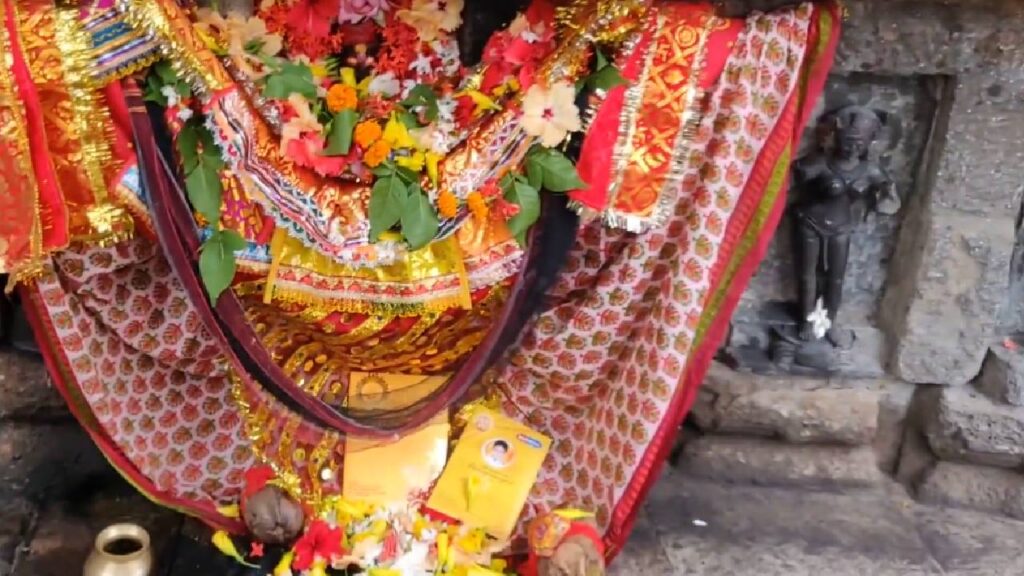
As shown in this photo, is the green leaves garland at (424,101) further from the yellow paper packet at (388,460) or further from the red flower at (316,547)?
the red flower at (316,547)

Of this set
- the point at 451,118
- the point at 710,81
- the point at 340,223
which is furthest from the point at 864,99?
the point at 340,223

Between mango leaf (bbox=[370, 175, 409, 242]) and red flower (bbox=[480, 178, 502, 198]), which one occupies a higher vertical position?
red flower (bbox=[480, 178, 502, 198])

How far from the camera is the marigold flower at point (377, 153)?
1537 millimetres

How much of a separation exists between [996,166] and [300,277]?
46.2 inches

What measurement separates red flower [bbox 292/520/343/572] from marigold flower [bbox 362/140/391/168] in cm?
63

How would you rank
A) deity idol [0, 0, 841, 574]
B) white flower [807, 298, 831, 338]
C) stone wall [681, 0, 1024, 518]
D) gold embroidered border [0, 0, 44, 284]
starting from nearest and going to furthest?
gold embroidered border [0, 0, 44, 284]
deity idol [0, 0, 841, 574]
stone wall [681, 0, 1024, 518]
white flower [807, 298, 831, 338]

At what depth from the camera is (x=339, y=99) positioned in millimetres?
1561

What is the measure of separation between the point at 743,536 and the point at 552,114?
0.87 m

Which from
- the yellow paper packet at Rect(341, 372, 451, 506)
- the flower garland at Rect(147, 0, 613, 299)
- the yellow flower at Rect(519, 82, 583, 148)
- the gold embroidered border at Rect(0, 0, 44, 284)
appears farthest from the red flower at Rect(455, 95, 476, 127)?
the gold embroidered border at Rect(0, 0, 44, 284)

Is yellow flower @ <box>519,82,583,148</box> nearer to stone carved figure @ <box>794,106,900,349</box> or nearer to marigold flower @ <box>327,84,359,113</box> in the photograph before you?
marigold flower @ <box>327,84,359,113</box>

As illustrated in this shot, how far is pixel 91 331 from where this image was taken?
164cm

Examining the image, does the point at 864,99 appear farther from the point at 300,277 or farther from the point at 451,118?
the point at 300,277

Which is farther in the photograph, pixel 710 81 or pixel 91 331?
pixel 91 331

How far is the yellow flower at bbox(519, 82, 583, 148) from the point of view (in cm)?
152
